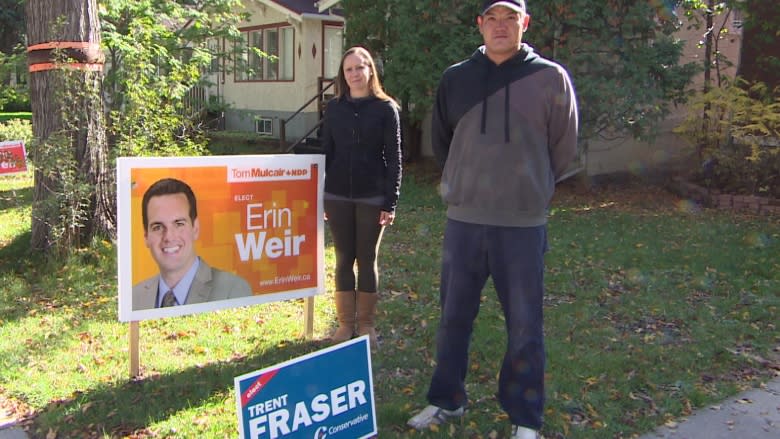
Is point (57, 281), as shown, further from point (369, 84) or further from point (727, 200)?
point (727, 200)

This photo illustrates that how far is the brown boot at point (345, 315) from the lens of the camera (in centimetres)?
479

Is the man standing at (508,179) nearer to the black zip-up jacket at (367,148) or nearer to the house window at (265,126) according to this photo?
the black zip-up jacket at (367,148)

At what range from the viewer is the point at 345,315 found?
15.8ft

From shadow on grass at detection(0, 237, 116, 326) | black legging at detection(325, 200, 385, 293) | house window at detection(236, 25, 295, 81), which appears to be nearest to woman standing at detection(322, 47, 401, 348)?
black legging at detection(325, 200, 385, 293)

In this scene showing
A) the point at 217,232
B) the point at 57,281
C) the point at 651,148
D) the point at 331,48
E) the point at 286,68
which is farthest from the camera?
the point at 286,68

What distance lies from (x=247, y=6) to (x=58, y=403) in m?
18.5

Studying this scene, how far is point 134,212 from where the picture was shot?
12.9ft

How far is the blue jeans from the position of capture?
3316 mm

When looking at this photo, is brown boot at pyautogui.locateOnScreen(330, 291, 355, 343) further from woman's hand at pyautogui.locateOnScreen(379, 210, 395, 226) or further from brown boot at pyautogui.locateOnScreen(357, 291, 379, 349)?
woman's hand at pyautogui.locateOnScreen(379, 210, 395, 226)

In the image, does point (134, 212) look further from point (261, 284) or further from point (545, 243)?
point (545, 243)

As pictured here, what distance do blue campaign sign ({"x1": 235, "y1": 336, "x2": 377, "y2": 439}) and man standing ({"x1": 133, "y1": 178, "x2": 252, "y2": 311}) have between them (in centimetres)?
150

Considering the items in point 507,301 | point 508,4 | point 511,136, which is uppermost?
point 508,4

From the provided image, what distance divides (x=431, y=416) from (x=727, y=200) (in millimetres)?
8923

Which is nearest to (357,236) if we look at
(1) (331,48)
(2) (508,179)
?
(2) (508,179)
